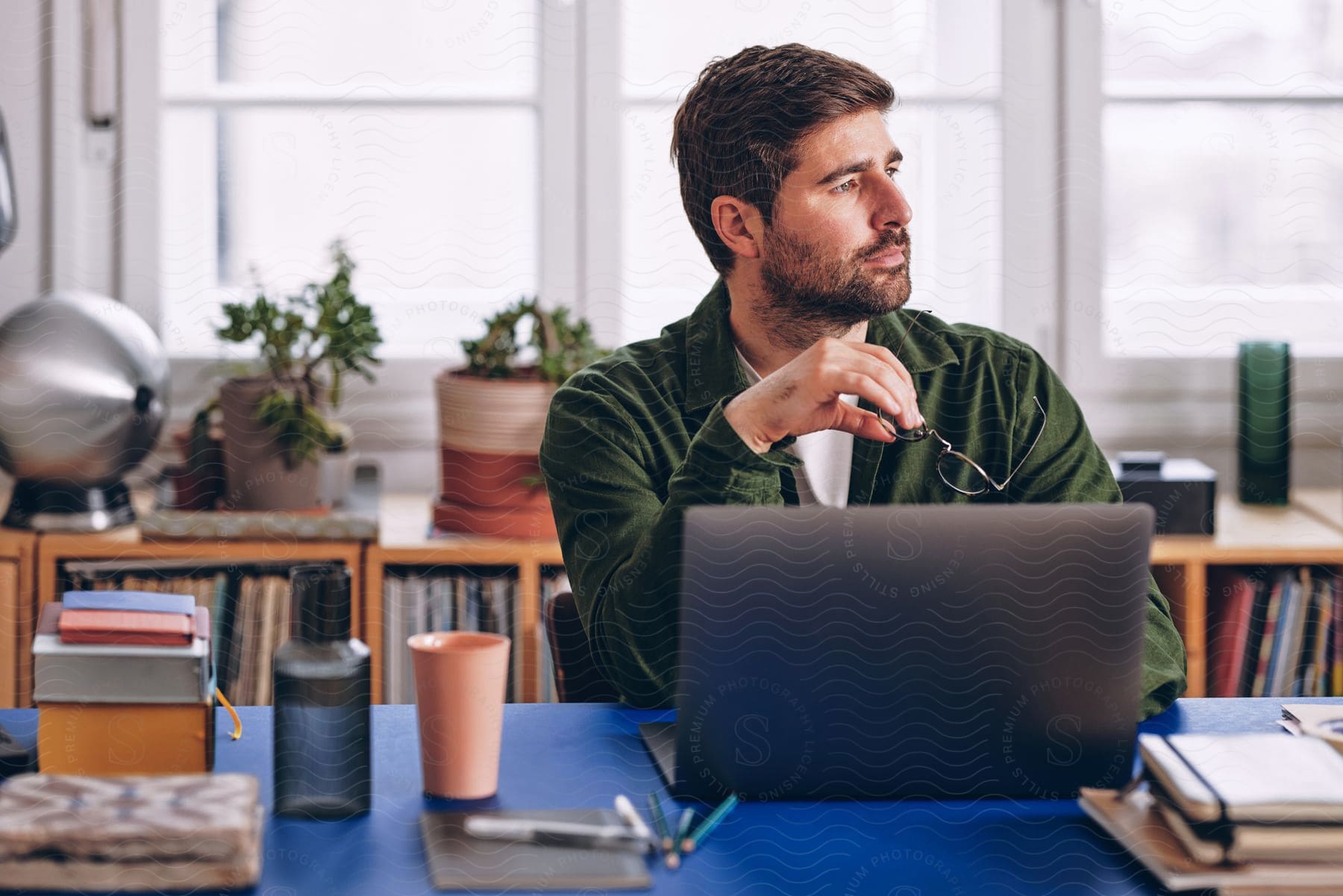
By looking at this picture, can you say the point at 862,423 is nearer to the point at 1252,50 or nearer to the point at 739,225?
the point at 739,225

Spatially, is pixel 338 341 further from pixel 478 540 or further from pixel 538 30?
pixel 538 30

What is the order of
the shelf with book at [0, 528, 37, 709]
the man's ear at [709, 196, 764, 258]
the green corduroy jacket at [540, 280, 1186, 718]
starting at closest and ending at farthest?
the green corduroy jacket at [540, 280, 1186, 718] < the man's ear at [709, 196, 764, 258] < the shelf with book at [0, 528, 37, 709]

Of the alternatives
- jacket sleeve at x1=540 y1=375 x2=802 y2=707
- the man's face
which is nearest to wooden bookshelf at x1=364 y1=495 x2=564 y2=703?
jacket sleeve at x1=540 y1=375 x2=802 y2=707

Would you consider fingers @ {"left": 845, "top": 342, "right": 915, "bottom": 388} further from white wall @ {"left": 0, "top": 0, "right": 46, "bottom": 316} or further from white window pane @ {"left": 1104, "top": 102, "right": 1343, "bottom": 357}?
white wall @ {"left": 0, "top": 0, "right": 46, "bottom": 316}

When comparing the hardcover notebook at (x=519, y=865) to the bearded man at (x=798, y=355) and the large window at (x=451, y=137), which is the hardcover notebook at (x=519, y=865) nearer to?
the bearded man at (x=798, y=355)

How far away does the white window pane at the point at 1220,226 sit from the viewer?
7.95 ft

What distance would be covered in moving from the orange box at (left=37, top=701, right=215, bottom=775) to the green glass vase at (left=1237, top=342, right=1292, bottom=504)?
1.81 metres

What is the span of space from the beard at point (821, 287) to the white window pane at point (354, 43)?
3.28ft

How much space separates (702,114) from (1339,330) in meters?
1.43

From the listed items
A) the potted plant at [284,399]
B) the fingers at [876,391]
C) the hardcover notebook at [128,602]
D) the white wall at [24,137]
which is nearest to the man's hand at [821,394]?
the fingers at [876,391]

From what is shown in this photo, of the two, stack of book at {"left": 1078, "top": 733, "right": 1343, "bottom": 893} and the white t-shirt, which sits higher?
the white t-shirt

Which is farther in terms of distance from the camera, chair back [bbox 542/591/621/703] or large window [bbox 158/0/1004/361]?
large window [bbox 158/0/1004/361]

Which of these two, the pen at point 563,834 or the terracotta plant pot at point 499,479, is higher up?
the terracotta plant pot at point 499,479

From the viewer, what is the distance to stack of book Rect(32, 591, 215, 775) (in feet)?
3.15
